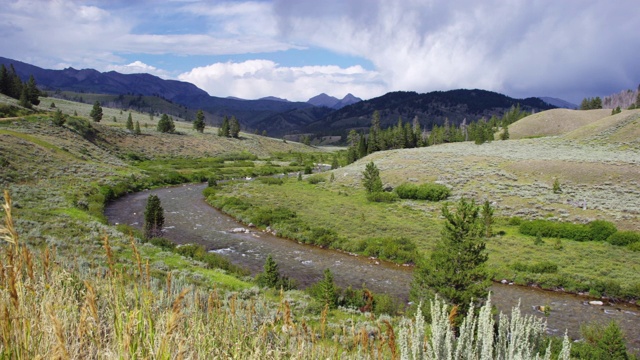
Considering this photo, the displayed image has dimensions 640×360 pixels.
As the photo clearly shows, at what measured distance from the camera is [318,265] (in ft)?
97.0

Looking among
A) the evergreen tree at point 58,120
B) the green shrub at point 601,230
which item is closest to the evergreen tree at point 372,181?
the green shrub at point 601,230

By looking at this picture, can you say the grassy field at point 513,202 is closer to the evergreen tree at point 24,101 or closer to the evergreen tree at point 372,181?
the evergreen tree at point 372,181

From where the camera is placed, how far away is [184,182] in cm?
6975

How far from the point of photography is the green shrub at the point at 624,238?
32.1m

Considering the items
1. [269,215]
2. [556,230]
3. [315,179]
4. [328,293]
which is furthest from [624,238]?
[315,179]

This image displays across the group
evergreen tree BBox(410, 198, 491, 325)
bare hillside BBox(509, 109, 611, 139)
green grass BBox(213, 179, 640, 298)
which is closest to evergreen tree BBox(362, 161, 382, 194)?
green grass BBox(213, 179, 640, 298)

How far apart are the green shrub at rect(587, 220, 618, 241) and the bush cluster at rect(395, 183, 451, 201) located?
1785cm

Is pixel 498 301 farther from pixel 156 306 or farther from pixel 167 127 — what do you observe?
pixel 167 127

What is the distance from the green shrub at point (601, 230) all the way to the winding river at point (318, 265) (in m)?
13.1

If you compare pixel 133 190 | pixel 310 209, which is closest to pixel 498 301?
pixel 310 209

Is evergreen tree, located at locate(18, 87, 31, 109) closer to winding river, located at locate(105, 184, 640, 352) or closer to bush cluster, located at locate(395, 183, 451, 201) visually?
winding river, located at locate(105, 184, 640, 352)

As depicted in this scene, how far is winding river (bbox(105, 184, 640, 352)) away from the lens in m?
21.6

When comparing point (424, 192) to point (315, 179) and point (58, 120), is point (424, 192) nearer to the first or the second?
point (315, 179)

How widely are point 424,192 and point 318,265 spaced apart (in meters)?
26.8
